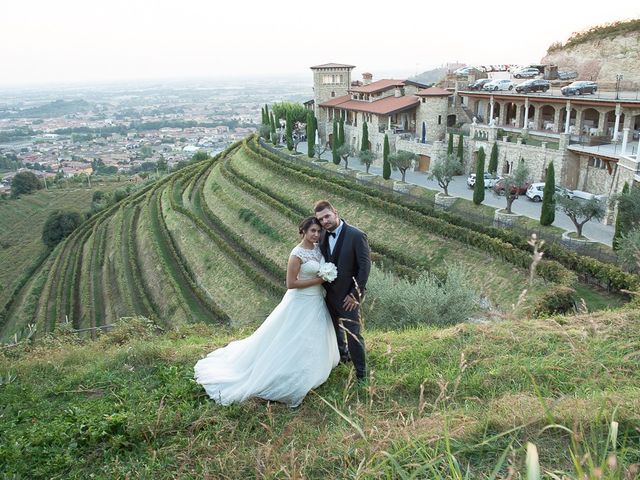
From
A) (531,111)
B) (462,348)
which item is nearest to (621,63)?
(531,111)

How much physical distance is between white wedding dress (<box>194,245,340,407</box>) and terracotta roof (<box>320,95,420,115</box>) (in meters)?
38.9

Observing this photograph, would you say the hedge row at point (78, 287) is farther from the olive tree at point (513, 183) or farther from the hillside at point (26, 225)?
the olive tree at point (513, 183)

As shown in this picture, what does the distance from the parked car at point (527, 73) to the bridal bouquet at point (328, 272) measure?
50.0 metres

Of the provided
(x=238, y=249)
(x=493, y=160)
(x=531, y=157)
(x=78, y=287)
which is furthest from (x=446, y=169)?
(x=78, y=287)

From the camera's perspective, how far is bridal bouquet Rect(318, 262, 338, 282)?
6.14 m

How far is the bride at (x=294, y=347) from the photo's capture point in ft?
20.3

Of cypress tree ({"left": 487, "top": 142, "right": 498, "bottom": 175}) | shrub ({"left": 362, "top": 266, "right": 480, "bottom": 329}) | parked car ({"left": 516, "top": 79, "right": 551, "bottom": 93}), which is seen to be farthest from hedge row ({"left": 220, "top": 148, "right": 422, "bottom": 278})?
parked car ({"left": 516, "top": 79, "right": 551, "bottom": 93})

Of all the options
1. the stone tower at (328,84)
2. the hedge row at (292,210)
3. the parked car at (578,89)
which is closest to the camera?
the hedge row at (292,210)

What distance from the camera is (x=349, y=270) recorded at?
248 inches

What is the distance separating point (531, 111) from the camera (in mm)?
42531

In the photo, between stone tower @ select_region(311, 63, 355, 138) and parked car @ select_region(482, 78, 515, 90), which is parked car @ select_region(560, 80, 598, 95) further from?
stone tower @ select_region(311, 63, 355, 138)

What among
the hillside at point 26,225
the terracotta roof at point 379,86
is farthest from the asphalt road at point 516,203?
the hillside at point 26,225

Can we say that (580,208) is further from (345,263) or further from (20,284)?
(20,284)

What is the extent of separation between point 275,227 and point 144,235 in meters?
13.1
